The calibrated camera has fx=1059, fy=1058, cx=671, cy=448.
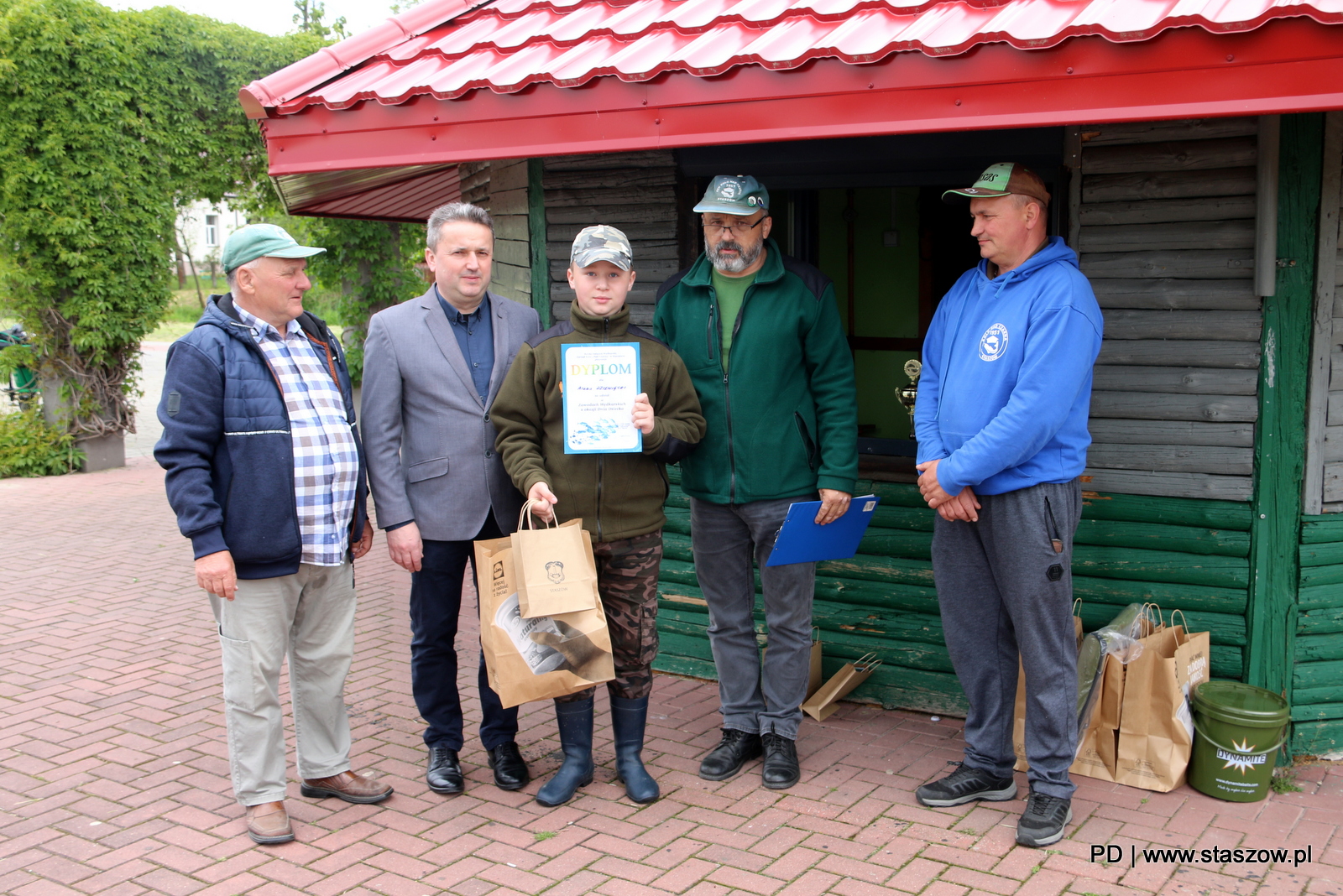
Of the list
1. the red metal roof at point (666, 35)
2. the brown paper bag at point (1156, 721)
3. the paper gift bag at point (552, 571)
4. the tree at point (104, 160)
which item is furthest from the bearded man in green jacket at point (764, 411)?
the tree at point (104, 160)

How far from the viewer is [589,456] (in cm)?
351

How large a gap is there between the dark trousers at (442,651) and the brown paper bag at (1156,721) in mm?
2132

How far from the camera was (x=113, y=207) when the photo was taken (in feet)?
34.8

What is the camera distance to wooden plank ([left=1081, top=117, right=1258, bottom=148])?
142 inches

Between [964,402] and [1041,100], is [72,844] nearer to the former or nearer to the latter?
[964,402]

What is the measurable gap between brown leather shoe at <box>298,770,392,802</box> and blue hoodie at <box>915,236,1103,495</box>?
2.21m

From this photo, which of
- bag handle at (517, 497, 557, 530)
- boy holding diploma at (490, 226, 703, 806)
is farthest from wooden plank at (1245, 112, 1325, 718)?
bag handle at (517, 497, 557, 530)

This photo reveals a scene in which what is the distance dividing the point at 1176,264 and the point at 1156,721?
161 cm

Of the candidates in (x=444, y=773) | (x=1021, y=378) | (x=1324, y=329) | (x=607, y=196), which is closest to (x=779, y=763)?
(x=444, y=773)

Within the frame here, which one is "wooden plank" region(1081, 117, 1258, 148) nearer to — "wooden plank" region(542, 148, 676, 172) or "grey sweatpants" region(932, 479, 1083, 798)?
"grey sweatpants" region(932, 479, 1083, 798)

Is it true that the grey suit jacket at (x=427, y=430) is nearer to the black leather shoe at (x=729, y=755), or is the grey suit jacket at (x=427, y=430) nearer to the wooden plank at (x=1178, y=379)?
the black leather shoe at (x=729, y=755)

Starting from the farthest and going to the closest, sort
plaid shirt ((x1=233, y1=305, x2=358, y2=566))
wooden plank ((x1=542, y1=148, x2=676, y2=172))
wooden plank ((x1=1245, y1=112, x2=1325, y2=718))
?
1. wooden plank ((x1=542, y1=148, x2=676, y2=172))
2. wooden plank ((x1=1245, y1=112, x2=1325, y2=718))
3. plaid shirt ((x1=233, y1=305, x2=358, y2=566))

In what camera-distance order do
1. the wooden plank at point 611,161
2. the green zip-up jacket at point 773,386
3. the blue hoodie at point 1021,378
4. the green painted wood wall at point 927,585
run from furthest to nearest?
the wooden plank at point 611,161, the green painted wood wall at point 927,585, the green zip-up jacket at point 773,386, the blue hoodie at point 1021,378

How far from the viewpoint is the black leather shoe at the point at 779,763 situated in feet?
12.2
